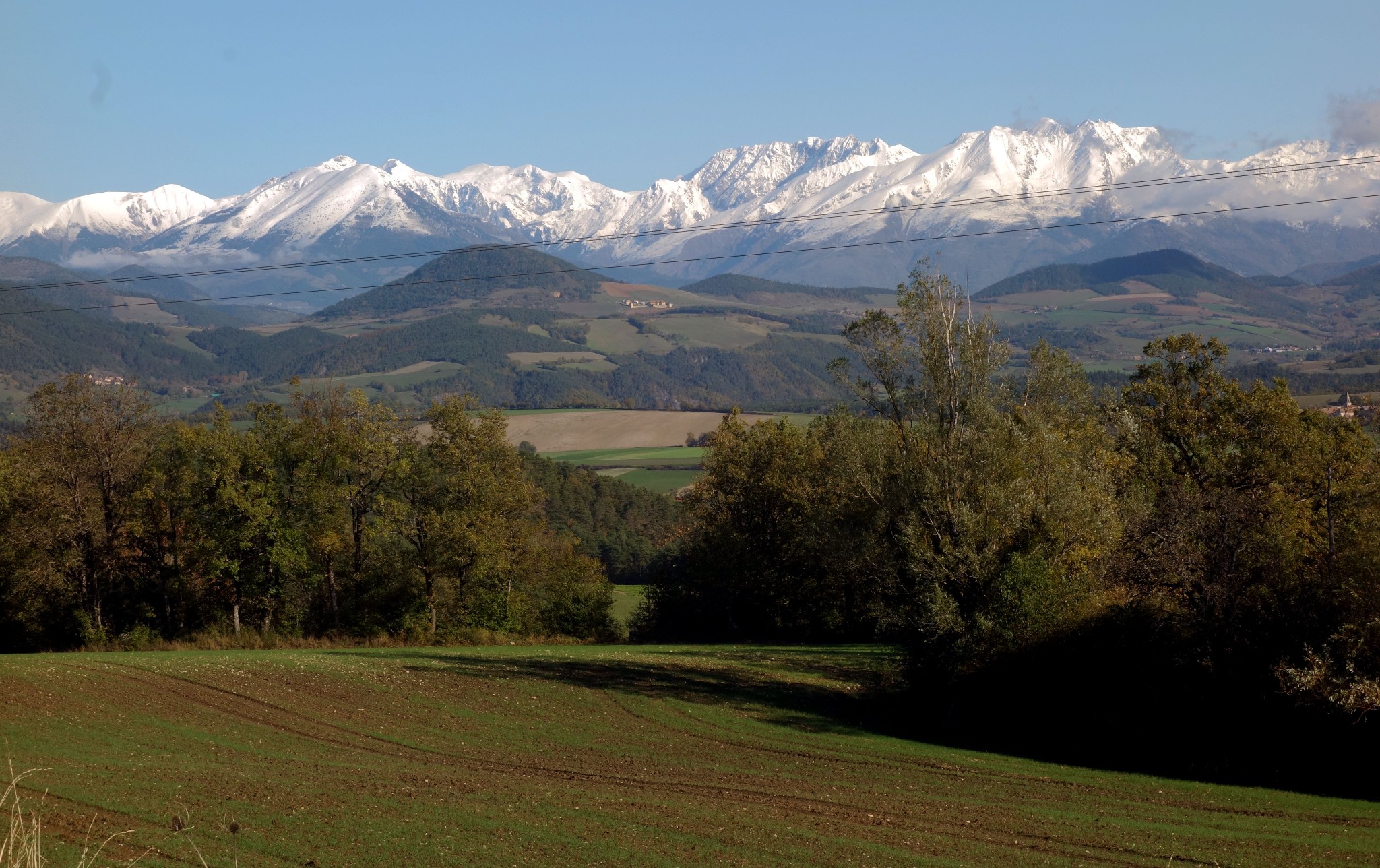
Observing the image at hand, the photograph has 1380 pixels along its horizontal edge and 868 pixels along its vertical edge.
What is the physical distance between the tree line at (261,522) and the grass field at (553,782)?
14109 millimetres

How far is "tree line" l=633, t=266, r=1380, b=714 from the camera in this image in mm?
31938

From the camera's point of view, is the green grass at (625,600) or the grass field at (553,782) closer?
the grass field at (553,782)

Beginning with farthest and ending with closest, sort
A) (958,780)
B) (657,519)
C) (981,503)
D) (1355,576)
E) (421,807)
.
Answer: (657,519), (981,503), (1355,576), (958,780), (421,807)

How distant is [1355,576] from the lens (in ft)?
100

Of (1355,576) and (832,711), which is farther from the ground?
(1355,576)

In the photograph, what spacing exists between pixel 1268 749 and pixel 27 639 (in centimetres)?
5572

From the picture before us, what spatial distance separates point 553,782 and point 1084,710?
1753cm

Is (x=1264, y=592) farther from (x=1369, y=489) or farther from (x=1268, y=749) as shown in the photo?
(x=1369, y=489)

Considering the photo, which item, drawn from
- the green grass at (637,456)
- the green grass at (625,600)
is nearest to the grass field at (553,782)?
the green grass at (625,600)

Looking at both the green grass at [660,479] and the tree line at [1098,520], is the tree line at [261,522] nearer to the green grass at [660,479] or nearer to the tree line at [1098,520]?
the tree line at [1098,520]

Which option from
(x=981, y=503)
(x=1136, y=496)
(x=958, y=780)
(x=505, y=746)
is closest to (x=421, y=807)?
(x=505, y=746)

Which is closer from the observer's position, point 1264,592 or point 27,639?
point 1264,592

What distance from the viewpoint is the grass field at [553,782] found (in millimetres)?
20219

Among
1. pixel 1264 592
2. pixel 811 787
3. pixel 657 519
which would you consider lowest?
pixel 657 519
